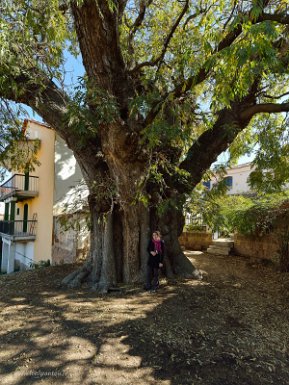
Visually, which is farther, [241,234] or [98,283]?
[241,234]

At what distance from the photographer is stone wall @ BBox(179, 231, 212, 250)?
1383 cm

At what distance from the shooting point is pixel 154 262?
7.17 meters

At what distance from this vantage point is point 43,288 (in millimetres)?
7508

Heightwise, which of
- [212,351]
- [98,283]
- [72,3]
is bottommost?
[212,351]

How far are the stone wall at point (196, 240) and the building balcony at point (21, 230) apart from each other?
994cm

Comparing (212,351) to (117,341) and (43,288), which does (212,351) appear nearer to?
(117,341)

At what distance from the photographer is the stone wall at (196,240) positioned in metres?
13.8

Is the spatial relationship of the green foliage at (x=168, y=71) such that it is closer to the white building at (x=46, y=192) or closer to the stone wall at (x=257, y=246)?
the stone wall at (x=257, y=246)

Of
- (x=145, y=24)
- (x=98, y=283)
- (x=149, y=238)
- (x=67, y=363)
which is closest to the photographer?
(x=67, y=363)

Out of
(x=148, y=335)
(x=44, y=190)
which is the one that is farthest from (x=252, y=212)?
(x=44, y=190)

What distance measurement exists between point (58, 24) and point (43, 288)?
245 inches

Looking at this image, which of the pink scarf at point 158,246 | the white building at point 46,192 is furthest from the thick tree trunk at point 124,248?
the white building at point 46,192

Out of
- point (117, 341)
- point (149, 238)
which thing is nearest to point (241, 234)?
point (149, 238)

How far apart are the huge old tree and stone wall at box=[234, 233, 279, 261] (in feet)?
7.57
